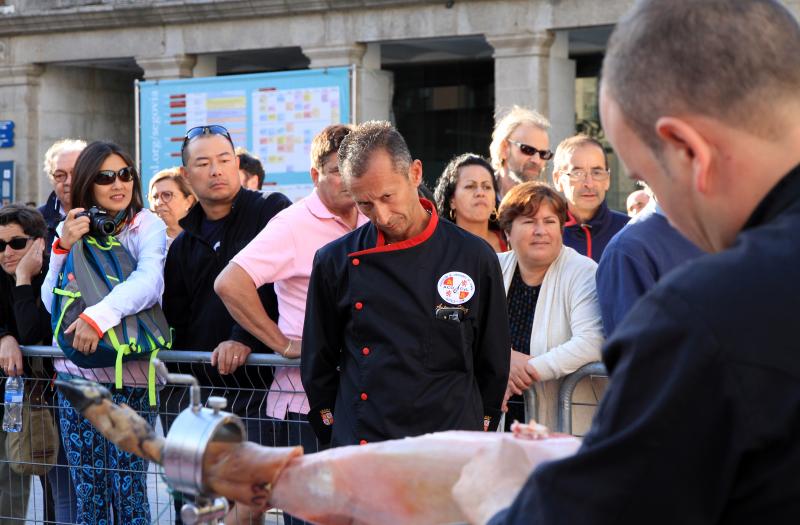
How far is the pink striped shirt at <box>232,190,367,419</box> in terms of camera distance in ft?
17.0

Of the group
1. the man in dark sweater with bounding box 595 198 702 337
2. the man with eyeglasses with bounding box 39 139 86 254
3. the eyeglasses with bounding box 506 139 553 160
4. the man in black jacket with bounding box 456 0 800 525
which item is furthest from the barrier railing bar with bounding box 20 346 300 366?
the man in black jacket with bounding box 456 0 800 525

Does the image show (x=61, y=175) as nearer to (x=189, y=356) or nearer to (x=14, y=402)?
(x=14, y=402)

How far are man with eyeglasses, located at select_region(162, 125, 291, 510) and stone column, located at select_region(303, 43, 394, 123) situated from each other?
10.3m

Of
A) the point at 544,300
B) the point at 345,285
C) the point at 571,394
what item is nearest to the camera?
the point at 345,285

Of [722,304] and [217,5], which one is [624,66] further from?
[217,5]

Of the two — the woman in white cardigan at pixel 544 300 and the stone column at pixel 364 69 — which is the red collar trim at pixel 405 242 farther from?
the stone column at pixel 364 69

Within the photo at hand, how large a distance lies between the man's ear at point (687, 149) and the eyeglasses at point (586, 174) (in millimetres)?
4824

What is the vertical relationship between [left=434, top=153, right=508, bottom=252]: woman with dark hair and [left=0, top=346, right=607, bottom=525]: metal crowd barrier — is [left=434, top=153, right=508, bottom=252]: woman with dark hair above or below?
above

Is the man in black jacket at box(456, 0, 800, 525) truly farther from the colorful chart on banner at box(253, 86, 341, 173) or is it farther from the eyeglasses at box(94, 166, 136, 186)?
the colorful chart on banner at box(253, 86, 341, 173)

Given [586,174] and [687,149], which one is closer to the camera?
[687,149]

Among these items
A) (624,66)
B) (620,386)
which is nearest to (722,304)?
(620,386)

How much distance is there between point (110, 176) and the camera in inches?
232

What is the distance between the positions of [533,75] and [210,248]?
33.2ft

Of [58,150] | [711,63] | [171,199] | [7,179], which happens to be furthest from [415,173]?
[7,179]
